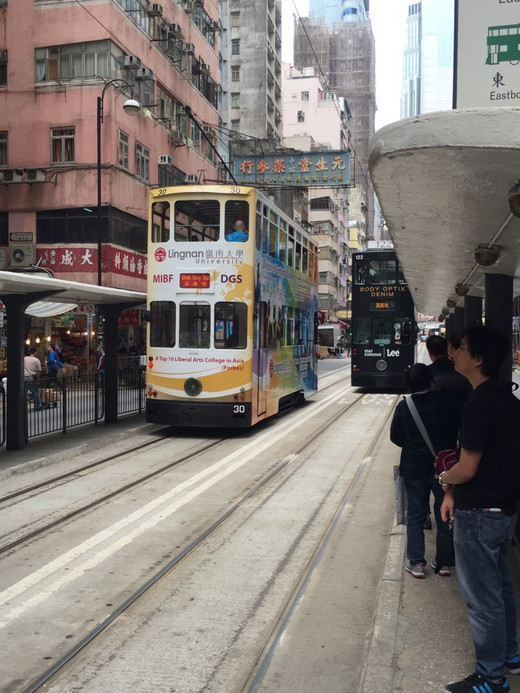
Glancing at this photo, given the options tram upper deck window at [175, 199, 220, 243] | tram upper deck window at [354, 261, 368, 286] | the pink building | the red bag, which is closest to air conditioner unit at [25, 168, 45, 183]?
the pink building

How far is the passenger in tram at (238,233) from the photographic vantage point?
1359cm

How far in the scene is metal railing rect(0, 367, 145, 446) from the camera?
1302cm

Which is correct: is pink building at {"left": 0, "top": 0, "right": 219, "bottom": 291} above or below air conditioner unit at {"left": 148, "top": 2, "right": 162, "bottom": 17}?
below

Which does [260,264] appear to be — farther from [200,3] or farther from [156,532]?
[200,3]

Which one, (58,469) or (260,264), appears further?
(260,264)

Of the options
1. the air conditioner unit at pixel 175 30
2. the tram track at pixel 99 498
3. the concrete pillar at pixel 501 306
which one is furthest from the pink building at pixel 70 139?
the concrete pillar at pixel 501 306

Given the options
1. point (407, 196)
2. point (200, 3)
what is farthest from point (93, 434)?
point (200, 3)

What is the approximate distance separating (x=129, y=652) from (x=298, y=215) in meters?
63.4

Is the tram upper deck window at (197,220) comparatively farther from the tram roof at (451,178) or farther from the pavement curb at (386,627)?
the pavement curb at (386,627)

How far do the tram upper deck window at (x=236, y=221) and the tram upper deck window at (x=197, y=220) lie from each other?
19cm

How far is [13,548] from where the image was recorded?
267 inches

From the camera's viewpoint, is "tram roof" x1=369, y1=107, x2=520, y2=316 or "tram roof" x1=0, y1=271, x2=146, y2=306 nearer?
"tram roof" x1=369, y1=107, x2=520, y2=316

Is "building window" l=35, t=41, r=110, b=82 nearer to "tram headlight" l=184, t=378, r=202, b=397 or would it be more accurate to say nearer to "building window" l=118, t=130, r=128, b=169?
"building window" l=118, t=130, r=128, b=169

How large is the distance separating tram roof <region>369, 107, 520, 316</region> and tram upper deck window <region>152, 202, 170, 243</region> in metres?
8.19
